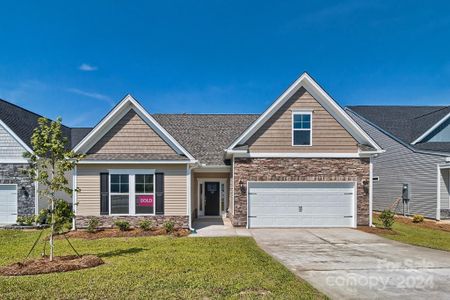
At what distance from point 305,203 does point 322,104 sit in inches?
183

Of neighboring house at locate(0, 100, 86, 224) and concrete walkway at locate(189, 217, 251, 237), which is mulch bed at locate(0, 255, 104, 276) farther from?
neighboring house at locate(0, 100, 86, 224)

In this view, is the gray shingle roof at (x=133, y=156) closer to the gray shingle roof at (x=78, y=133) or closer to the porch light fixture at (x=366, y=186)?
the porch light fixture at (x=366, y=186)

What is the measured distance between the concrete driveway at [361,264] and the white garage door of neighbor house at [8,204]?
12.0 m

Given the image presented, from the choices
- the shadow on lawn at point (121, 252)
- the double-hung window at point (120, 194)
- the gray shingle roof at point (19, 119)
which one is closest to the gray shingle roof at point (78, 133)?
the gray shingle roof at point (19, 119)

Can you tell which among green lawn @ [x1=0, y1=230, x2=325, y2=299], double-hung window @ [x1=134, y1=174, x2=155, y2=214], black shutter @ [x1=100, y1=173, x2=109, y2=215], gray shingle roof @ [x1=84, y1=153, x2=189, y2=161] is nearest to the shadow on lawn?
green lawn @ [x1=0, y1=230, x2=325, y2=299]

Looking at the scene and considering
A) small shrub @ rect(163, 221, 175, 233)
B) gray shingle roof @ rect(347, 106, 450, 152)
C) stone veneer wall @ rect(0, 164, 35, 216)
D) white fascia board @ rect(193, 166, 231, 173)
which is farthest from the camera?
gray shingle roof @ rect(347, 106, 450, 152)

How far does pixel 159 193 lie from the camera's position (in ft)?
47.0

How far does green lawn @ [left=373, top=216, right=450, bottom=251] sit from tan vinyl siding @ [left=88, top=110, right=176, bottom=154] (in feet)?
32.9

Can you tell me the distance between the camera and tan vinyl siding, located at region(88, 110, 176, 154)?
48.4 feet

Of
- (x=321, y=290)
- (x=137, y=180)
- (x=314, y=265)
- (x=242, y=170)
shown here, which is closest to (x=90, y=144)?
(x=137, y=180)

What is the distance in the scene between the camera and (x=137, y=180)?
1443cm

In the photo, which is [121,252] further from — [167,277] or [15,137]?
[15,137]

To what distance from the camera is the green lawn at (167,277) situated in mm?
6145

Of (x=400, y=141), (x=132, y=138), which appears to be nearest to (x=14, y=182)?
(x=132, y=138)
